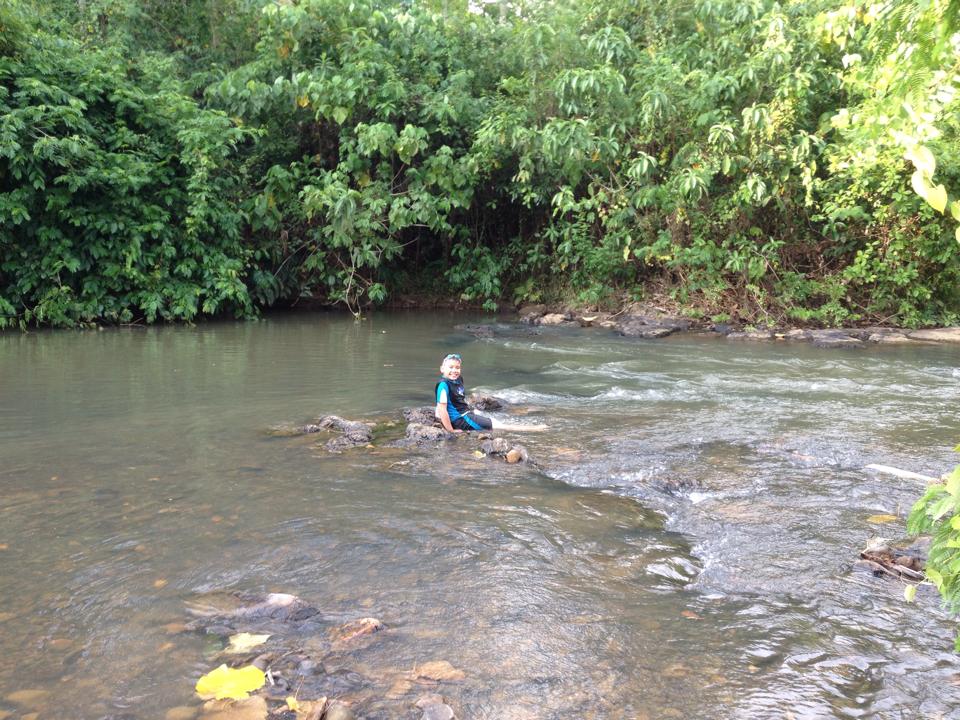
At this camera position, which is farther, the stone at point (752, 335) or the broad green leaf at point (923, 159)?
the stone at point (752, 335)

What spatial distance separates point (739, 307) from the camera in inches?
643

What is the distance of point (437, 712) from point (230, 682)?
826 millimetres

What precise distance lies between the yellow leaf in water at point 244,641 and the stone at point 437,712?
0.90 m

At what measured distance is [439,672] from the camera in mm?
3289

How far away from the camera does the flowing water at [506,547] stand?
324 cm

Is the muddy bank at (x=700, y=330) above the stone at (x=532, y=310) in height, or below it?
below

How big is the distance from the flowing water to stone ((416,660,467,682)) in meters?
0.05

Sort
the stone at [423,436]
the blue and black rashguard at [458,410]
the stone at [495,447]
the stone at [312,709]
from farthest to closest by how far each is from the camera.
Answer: the blue and black rashguard at [458,410]
the stone at [423,436]
the stone at [495,447]
the stone at [312,709]

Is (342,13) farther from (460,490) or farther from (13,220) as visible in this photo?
(460,490)

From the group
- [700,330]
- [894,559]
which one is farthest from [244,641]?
[700,330]

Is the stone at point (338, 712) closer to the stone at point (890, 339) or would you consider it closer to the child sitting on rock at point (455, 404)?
the child sitting on rock at point (455, 404)

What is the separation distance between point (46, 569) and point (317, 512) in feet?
5.08

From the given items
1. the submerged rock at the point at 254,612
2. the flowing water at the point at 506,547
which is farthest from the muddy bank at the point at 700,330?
the submerged rock at the point at 254,612

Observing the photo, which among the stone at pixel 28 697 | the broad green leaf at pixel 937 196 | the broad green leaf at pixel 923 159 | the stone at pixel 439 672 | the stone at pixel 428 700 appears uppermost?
the broad green leaf at pixel 923 159
